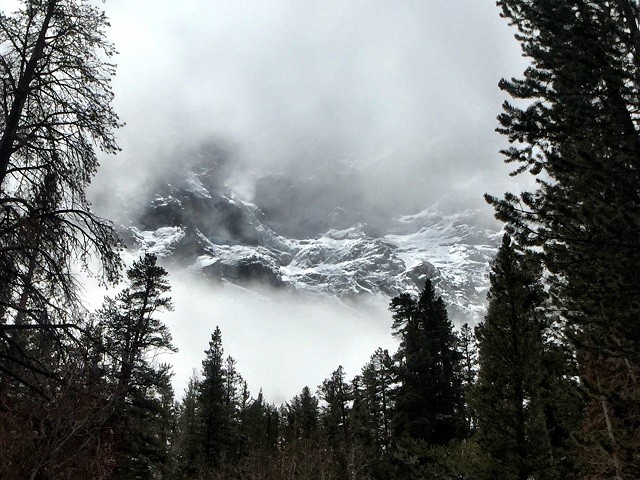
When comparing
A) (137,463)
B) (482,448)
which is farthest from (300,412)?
(482,448)

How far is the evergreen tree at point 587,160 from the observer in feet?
22.1

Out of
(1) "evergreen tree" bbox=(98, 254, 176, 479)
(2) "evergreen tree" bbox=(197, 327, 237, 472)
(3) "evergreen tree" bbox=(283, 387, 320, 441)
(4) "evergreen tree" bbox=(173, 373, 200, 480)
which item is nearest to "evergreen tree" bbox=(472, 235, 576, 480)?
(1) "evergreen tree" bbox=(98, 254, 176, 479)

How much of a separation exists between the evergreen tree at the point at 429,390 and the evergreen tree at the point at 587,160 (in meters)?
15.9

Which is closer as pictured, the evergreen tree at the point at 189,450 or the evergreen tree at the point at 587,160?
the evergreen tree at the point at 587,160

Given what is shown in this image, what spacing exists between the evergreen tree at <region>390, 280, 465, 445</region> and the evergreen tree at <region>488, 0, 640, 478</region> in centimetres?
1592

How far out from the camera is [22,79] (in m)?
7.13

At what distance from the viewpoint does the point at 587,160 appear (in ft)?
21.9

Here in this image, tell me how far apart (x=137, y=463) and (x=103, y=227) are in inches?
594

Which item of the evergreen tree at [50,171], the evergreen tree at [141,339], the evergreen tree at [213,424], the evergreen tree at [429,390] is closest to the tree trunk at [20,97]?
the evergreen tree at [50,171]

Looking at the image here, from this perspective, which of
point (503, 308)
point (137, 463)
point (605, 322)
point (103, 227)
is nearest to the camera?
point (605, 322)

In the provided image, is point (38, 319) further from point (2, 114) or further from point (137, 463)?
point (137, 463)

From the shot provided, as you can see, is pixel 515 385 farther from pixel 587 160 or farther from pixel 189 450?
pixel 189 450

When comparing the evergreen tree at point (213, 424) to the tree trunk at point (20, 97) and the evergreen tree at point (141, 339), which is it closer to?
the evergreen tree at point (141, 339)

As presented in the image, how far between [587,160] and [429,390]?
1892 cm
